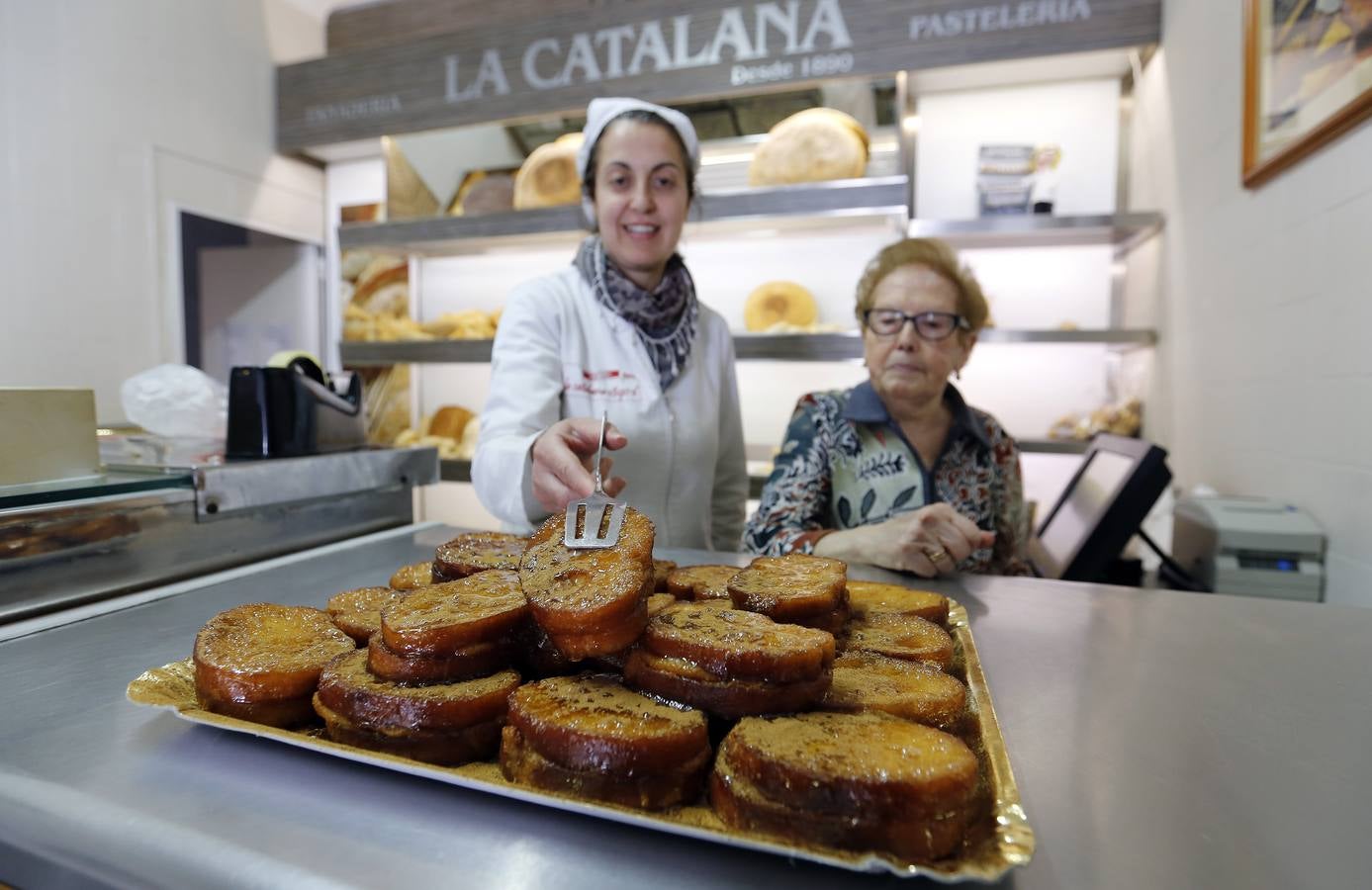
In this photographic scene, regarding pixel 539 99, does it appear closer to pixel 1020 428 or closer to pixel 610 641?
pixel 1020 428

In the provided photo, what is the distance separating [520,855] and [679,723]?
140mm

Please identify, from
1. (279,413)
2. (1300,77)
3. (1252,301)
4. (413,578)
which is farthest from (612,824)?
(1252,301)

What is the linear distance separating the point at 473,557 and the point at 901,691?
531mm

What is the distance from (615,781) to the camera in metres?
0.52

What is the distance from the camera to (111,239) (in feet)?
11.6

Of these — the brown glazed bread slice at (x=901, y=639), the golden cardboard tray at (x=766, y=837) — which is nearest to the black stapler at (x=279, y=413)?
the golden cardboard tray at (x=766, y=837)

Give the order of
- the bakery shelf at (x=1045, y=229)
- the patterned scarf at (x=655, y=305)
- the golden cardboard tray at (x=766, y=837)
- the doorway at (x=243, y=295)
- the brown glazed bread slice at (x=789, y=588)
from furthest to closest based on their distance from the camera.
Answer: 1. the doorway at (x=243, y=295)
2. the bakery shelf at (x=1045, y=229)
3. the patterned scarf at (x=655, y=305)
4. the brown glazed bread slice at (x=789, y=588)
5. the golden cardboard tray at (x=766, y=837)

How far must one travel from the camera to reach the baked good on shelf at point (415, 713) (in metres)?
0.58

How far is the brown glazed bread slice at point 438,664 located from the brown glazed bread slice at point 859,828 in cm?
27

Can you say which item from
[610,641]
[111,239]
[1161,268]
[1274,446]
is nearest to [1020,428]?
[1161,268]

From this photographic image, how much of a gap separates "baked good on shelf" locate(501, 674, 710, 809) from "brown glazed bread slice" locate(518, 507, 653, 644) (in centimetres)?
7

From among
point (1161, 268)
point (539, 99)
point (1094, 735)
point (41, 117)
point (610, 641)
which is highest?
point (539, 99)

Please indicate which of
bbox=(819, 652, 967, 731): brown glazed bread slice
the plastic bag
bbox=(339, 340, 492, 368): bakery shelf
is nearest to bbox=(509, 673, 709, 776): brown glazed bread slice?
bbox=(819, 652, 967, 731): brown glazed bread slice

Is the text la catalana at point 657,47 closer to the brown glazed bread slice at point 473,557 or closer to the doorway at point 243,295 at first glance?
the doorway at point 243,295
